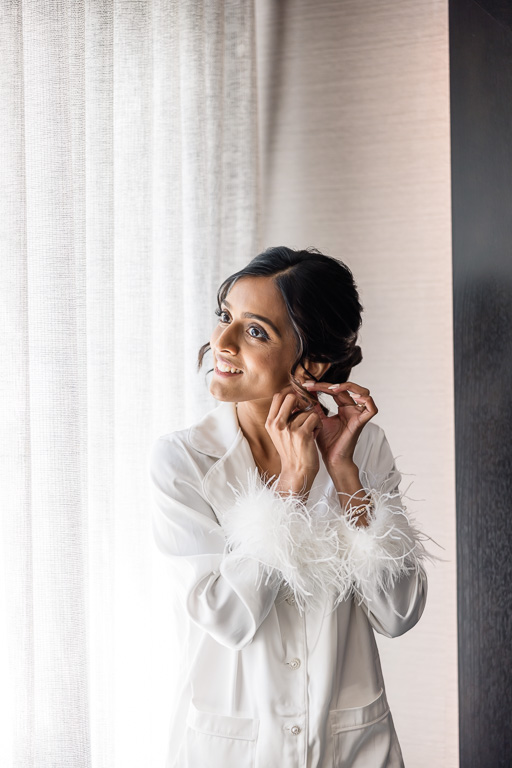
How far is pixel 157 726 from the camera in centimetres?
169

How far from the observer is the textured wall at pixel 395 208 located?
6.54 ft

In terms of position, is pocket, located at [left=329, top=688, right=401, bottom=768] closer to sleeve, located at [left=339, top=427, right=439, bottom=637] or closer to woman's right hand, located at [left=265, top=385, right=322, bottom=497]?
A: sleeve, located at [left=339, top=427, right=439, bottom=637]

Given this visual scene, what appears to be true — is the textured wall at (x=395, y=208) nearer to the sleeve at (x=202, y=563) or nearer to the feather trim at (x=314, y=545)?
the feather trim at (x=314, y=545)

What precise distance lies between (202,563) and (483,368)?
893 millimetres

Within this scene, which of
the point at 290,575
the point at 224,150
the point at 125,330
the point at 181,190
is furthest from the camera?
the point at 224,150

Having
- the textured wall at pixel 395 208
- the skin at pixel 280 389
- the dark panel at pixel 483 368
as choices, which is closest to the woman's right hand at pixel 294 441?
the skin at pixel 280 389

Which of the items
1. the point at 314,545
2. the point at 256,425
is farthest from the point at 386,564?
the point at 256,425

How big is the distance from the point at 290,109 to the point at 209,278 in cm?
61

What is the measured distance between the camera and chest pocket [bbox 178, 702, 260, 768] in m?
1.19

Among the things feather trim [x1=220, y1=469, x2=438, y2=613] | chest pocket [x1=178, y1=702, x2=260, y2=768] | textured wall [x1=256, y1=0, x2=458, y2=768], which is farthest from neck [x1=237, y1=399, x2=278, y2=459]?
textured wall [x1=256, y1=0, x2=458, y2=768]

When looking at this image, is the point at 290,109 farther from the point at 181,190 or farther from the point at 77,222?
the point at 77,222

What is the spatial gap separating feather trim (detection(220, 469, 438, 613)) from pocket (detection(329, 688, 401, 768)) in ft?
0.61

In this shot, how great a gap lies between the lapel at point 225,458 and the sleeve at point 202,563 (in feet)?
0.08

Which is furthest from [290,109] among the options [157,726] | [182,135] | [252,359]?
[157,726]
